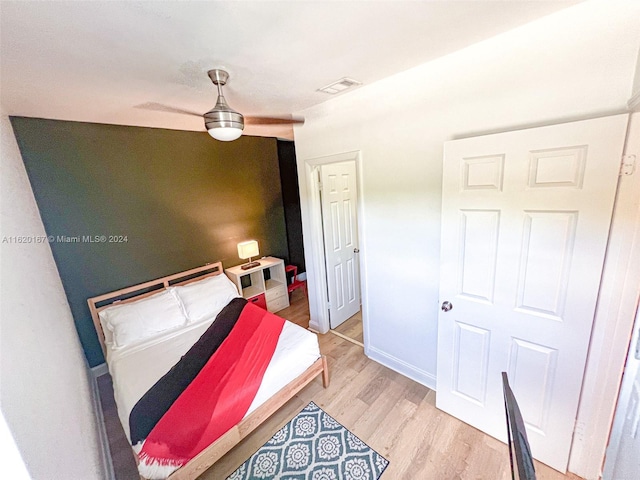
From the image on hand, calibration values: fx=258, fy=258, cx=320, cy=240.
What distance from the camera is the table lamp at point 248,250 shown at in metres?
3.23

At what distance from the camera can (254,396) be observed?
1720 millimetres

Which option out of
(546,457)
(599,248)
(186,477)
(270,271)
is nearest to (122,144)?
(270,271)

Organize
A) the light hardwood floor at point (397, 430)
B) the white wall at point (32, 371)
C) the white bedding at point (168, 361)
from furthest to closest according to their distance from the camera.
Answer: the white bedding at point (168, 361) → the light hardwood floor at point (397, 430) → the white wall at point (32, 371)

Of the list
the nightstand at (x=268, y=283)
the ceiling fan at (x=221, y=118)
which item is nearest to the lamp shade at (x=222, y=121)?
the ceiling fan at (x=221, y=118)

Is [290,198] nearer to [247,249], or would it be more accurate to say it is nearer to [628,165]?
[247,249]

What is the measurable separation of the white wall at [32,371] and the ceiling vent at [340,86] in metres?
1.88

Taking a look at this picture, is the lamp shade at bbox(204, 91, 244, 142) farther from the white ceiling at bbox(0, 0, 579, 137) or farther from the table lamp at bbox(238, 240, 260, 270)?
the table lamp at bbox(238, 240, 260, 270)

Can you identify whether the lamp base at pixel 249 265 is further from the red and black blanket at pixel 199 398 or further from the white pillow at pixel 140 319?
the red and black blanket at pixel 199 398

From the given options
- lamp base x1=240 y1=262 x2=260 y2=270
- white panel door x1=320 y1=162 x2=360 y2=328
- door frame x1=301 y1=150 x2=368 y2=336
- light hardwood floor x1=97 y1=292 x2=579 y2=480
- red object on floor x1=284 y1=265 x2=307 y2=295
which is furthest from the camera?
red object on floor x1=284 y1=265 x2=307 y2=295

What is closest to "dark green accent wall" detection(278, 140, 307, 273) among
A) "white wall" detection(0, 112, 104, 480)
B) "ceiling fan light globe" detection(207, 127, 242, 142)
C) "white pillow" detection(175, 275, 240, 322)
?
"white pillow" detection(175, 275, 240, 322)

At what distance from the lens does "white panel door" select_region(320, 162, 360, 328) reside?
2.87 m

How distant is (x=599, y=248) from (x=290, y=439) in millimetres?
2140

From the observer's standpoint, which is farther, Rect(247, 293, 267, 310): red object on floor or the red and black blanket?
Rect(247, 293, 267, 310): red object on floor

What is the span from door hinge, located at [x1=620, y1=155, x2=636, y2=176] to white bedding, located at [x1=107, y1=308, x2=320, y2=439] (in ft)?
6.76
